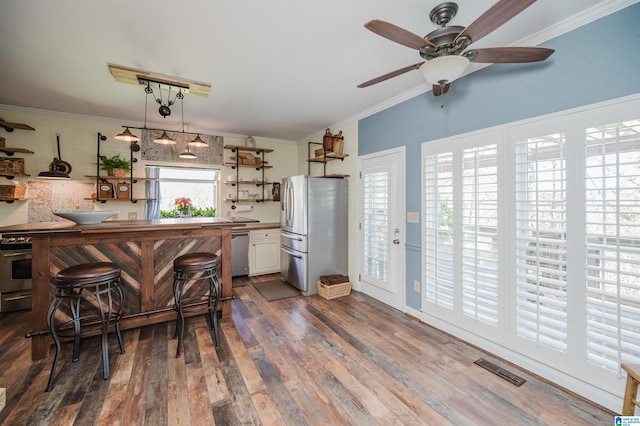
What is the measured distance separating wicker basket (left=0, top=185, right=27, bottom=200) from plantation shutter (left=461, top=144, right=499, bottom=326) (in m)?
5.58

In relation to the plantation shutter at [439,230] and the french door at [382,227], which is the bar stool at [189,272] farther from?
the plantation shutter at [439,230]

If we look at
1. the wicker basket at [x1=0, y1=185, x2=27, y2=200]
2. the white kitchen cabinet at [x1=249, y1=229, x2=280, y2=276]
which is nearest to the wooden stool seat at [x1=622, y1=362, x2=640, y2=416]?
the white kitchen cabinet at [x1=249, y1=229, x2=280, y2=276]

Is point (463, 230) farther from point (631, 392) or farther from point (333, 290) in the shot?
point (333, 290)

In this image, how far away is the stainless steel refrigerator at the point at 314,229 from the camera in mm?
3979

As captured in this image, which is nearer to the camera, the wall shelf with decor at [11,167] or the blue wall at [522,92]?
the blue wall at [522,92]

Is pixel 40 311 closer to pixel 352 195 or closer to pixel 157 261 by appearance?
pixel 157 261

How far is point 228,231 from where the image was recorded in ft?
→ 10.3

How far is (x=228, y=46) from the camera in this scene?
2268 millimetres

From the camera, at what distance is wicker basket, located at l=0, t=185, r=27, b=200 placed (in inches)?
139

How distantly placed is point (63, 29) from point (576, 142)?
3910mm

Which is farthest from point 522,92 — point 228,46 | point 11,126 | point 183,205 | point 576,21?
point 11,126

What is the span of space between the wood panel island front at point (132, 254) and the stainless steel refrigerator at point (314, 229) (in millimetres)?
1212

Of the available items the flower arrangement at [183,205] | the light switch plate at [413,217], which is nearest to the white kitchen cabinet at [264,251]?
the flower arrangement at [183,205]

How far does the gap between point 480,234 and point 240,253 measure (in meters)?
3.69
